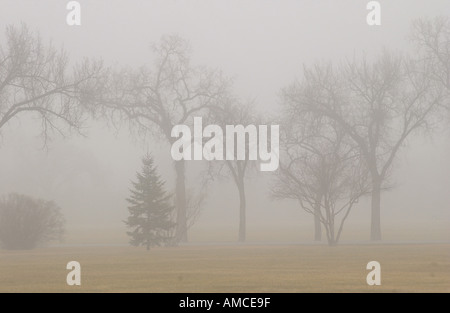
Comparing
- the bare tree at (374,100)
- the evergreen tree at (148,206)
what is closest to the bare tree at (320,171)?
the bare tree at (374,100)

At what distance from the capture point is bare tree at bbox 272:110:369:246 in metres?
49.4

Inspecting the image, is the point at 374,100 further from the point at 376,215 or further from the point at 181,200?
the point at 181,200

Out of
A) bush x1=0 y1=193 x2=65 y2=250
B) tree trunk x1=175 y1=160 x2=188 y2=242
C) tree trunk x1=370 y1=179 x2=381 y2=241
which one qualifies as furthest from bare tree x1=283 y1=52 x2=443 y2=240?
bush x1=0 y1=193 x2=65 y2=250

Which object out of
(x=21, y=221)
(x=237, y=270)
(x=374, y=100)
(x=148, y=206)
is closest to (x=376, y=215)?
(x=374, y=100)

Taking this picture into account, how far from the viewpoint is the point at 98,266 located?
3422cm

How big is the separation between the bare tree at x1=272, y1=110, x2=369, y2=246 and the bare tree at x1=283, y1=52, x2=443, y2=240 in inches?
47.1

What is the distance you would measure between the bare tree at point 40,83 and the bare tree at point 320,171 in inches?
583

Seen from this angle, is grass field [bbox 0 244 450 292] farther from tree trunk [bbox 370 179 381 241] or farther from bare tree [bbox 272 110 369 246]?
tree trunk [bbox 370 179 381 241]

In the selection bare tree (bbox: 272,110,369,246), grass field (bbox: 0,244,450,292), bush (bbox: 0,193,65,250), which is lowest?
grass field (bbox: 0,244,450,292)

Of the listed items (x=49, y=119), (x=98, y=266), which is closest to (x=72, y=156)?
(x=49, y=119)

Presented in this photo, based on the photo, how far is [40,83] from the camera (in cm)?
4856

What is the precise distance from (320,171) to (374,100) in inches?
458
